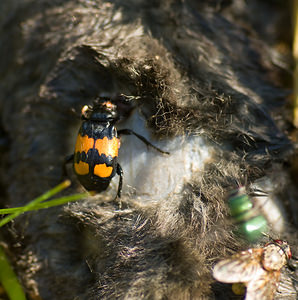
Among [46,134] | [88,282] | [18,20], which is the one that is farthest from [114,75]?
[88,282]

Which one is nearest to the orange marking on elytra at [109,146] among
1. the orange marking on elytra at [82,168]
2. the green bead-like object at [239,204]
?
the orange marking on elytra at [82,168]

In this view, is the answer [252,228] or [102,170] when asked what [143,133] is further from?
[252,228]

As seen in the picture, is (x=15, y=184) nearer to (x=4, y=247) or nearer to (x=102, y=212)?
(x=4, y=247)

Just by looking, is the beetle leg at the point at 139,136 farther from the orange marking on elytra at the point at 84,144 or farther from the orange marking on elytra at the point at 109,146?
the orange marking on elytra at the point at 84,144

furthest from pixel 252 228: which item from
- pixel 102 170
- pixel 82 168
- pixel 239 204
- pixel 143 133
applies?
pixel 82 168

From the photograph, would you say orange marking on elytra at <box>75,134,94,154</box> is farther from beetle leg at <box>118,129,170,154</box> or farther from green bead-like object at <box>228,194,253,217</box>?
green bead-like object at <box>228,194,253,217</box>

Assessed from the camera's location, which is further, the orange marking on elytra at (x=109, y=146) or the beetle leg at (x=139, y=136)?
the orange marking on elytra at (x=109, y=146)
